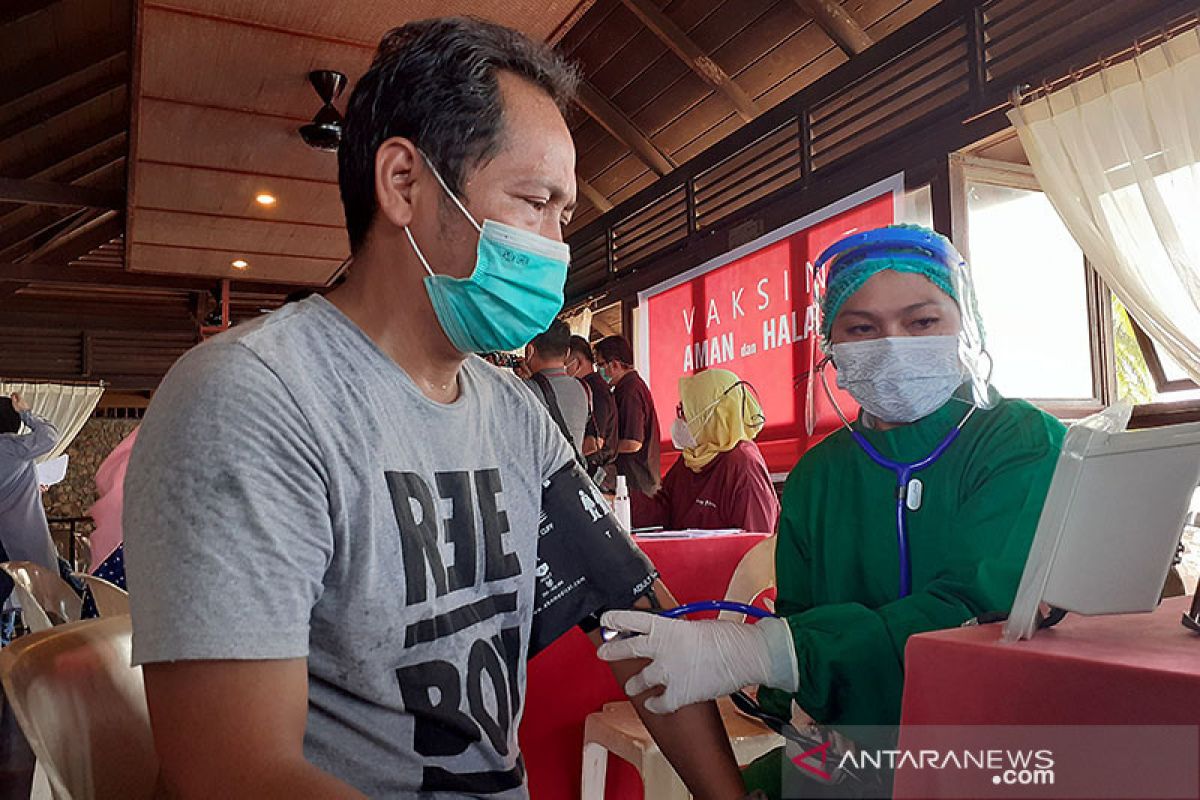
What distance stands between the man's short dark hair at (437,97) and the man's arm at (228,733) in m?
0.58

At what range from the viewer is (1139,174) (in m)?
3.07

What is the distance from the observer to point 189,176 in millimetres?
4070

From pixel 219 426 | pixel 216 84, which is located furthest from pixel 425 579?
pixel 216 84

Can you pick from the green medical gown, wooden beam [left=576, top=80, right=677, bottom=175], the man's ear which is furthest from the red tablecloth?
wooden beam [left=576, top=80, right=677, bottom=175]

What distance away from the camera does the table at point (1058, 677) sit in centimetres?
61

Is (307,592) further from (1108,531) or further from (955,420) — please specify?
(955,420)

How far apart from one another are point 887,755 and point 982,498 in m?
0.93

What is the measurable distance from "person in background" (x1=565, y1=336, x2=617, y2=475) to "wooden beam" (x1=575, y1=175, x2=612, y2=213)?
2361 millimetres

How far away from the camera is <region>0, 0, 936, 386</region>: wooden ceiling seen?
9.41 feet

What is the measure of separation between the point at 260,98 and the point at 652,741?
108 inches

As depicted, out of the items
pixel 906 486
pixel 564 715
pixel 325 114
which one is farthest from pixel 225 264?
pixel 906 486

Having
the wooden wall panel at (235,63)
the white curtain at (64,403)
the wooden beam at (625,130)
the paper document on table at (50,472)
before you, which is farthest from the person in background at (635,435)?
the white curtain at (64,403)

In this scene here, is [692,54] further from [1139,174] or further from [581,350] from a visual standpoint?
[1139,174]

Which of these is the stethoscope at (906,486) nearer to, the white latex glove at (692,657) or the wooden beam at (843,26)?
the white latex glove at (692,657)
